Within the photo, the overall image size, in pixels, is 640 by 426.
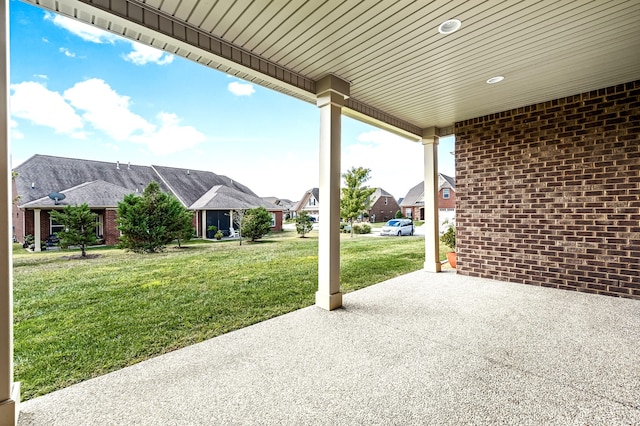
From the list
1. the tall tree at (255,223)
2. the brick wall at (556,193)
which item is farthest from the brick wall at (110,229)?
the brick wall at (556,193)

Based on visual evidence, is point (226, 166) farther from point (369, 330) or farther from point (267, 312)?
point (369, 330)

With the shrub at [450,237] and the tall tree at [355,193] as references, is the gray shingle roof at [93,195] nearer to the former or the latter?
the shrub at [450,237]

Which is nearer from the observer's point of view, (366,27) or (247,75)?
(366,27)

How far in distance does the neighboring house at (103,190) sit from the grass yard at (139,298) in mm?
525

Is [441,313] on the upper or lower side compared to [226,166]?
lower

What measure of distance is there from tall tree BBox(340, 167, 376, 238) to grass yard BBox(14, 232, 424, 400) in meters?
4.50

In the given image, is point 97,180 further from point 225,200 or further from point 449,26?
point 449,26

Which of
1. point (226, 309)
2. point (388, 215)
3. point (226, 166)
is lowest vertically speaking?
point (226, 309)

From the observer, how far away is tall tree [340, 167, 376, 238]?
38.4 ft

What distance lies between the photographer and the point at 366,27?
8.16 feet

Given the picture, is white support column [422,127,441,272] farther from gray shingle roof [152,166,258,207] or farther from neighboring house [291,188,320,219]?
gray shingle roof [152,166,258,207]

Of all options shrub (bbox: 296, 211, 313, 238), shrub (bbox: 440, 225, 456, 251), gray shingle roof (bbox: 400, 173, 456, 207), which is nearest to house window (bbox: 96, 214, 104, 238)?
shrub (bbox: 296, 211, 313, 238)

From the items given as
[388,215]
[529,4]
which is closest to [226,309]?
[529,4]

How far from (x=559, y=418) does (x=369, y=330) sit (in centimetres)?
154
